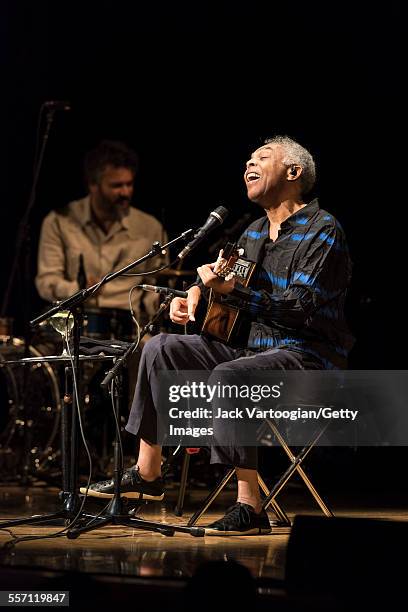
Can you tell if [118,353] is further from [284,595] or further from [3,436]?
[3,436]

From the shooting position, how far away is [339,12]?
5926mm

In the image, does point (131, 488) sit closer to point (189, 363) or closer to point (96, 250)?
point (189, 363)

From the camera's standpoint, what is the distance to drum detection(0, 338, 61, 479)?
596 cm

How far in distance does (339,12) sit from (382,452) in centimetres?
281

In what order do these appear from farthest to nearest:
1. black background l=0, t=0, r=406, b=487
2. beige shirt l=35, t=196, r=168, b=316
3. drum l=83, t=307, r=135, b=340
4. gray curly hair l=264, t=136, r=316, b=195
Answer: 1. beige shirt l=35, t=196, r=168, b=316
2. black background l=0, t=0, r=406, b=487
3. drum l=83, t=307, r=135, b=340
4. gray curly hair l=264, t=136, r=316, b=195

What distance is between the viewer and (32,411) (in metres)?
6.11

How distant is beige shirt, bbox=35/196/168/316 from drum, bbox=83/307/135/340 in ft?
1.34

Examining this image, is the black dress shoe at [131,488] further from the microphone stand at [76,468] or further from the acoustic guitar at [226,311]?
the acoustic guitar at [226,311]

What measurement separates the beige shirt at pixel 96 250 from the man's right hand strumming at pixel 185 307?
240 centimetres

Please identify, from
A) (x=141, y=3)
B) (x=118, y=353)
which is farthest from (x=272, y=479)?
(x=141, y=3)

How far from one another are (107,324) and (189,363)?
213 cm

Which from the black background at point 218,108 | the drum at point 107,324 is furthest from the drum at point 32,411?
the black background at point 218,108

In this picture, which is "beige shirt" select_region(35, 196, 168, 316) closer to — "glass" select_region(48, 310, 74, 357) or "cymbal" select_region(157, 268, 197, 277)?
"cymbal" select_region(157, 268, 197, 277)

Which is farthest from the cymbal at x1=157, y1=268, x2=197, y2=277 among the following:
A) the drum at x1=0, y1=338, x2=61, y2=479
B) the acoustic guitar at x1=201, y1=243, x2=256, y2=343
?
the acoustic guitar at x1=201, y1=243, x2=256, y2=343
